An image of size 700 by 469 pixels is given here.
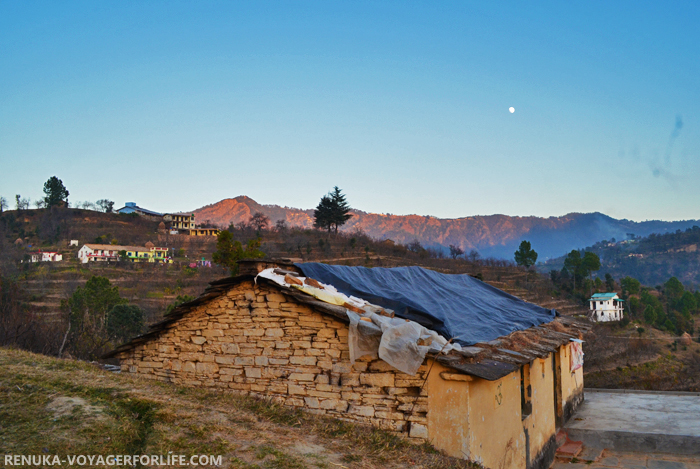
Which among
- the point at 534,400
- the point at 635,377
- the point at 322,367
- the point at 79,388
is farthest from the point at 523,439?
the point at 635,377

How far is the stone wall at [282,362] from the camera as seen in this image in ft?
19.7

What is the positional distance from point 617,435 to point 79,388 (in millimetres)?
9962

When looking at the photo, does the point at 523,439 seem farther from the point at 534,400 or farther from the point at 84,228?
the point at 84,228

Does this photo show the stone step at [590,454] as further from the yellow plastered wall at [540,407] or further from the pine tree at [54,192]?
the pine tree at [54,192]

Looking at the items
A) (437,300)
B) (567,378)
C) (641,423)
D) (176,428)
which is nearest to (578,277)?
(567,378)

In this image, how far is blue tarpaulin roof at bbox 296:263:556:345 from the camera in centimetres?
703

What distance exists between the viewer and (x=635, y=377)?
102 feet

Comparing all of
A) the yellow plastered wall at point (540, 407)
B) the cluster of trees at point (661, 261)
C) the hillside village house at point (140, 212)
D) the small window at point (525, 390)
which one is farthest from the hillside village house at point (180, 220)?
the cluster of trees at point (661, 261)

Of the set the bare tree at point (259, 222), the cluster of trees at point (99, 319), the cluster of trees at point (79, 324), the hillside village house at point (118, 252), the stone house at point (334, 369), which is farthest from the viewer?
the bare tree at point (259, 222)

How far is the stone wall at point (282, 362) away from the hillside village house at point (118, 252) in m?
46.2

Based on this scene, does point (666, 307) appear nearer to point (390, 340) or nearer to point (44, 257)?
point (390, 340)

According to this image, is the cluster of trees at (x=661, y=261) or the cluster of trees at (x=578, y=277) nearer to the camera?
the cluster of trees at (x=578, y=277)

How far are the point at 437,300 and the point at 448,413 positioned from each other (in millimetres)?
3200

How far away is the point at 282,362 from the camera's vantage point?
6707 millimetres
